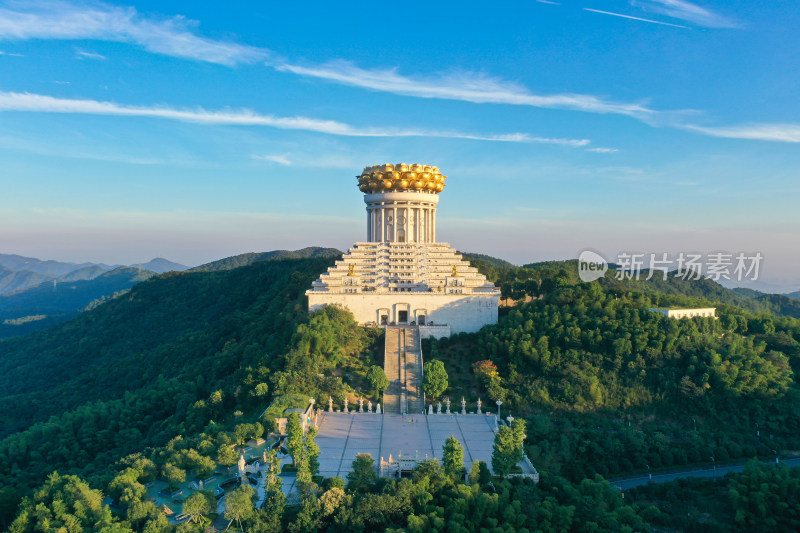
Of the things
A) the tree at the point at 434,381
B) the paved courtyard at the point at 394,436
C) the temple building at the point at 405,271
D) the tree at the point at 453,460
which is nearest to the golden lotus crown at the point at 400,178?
the temple building at the point at 405,271

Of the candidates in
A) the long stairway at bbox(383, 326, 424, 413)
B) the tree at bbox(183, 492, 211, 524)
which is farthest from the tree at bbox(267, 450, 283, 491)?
the long stairway at bbox(383, 326, 424, 413)

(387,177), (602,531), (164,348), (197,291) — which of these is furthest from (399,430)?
(197,291)

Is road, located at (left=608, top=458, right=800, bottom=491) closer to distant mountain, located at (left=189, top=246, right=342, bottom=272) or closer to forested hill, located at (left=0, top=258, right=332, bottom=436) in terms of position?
forested hill, located at (left=0, top=258, right=332, bottom=436)

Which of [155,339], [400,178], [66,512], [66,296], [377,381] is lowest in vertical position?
[66,296]

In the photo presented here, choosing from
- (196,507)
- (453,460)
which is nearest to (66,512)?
(196,507)

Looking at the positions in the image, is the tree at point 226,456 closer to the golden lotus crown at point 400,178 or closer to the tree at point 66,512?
the tree at point 66,512

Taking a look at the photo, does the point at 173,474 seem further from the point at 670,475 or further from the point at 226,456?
the point at 670,475
